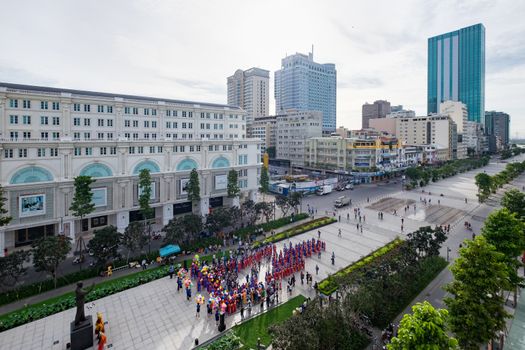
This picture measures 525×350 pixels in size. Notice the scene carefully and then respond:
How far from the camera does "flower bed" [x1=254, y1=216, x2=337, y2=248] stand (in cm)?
3742

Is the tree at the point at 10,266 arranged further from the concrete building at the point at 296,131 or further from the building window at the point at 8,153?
the concrete building at the point at 296,131

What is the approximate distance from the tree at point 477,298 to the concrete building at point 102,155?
126 ft

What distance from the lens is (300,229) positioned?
4153cm

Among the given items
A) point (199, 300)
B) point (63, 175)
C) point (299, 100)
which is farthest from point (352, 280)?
point (299, 100)

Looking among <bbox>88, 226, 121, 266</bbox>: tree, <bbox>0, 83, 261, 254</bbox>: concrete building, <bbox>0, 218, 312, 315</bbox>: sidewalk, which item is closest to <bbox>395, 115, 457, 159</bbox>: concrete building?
<bbox>0, 83, 261, 254</bbox>: concrete building

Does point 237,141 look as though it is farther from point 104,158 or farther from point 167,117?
point 104,158

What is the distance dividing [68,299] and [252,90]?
144 meters

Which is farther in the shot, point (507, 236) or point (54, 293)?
point (54, 293)

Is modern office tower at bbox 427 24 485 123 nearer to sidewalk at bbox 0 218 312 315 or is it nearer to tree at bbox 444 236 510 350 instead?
tree at bbox 444 236 510 350

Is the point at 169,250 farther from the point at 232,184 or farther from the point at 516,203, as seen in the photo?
the point at 516,203

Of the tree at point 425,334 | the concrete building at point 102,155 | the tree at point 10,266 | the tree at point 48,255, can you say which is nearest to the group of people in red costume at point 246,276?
the tree at point 48,255

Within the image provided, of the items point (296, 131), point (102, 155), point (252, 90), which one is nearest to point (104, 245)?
point (102, 155)

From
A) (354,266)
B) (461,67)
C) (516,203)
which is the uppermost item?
(461,67)

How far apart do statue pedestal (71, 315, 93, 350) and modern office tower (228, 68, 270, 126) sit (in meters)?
136
